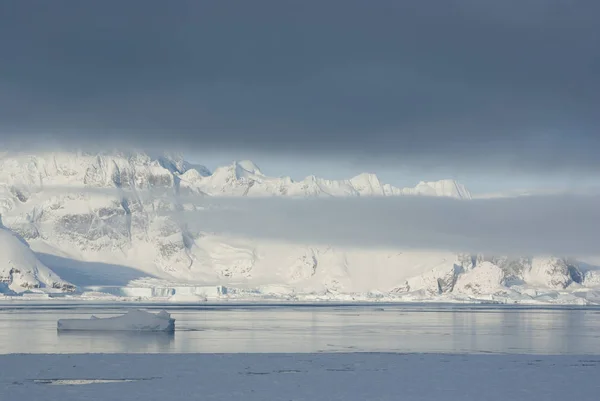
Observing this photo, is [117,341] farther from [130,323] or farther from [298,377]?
[298,377]

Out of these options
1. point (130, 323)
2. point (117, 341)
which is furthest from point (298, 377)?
point (130, 323)

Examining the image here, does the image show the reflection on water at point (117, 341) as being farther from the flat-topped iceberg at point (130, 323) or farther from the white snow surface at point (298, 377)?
the white snow surface at point (298, 377)

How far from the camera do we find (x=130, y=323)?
69.5 meters

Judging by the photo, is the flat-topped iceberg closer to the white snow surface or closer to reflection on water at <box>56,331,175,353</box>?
reflection on water at <box>56,331,175,353</box>

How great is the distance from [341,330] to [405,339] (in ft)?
45.0

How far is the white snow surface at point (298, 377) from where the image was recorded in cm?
3241

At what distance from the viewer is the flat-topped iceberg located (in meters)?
67.9

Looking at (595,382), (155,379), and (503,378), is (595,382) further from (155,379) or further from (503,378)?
(155,379)

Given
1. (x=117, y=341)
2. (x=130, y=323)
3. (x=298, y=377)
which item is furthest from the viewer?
(x=130, y=323)

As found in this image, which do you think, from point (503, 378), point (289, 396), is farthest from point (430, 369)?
point (289, 396)

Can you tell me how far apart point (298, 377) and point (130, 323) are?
34523 mm

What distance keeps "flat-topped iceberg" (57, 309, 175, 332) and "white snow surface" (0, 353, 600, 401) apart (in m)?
21.8

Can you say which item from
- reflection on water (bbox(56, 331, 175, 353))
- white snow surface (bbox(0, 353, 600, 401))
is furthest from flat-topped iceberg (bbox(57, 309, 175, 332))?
white snow surface (bbox(0, 353, 600, 401))

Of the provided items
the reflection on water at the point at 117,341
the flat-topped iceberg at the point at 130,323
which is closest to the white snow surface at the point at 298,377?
the reflection on water at the point at 117,341
